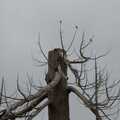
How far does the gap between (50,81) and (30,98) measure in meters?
0.34

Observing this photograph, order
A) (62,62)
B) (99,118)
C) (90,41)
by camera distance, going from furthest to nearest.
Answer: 1. (90,41)
2. (62,62)
3. (99,118)

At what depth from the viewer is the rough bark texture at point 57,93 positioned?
3.81m

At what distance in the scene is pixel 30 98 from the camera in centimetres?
384

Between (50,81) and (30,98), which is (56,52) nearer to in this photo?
(50,81)

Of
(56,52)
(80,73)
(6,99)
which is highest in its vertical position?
(56,52)

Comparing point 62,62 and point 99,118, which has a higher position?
point 62,62

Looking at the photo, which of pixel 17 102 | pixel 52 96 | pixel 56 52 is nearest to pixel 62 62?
pixel 56 52

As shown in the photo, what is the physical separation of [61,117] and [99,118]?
1.44 feet

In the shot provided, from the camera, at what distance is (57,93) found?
3904mm

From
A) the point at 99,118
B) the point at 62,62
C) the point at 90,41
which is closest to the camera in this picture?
the point at 99,118

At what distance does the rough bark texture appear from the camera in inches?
150

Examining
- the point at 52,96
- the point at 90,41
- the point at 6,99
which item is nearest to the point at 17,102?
the point at 6,99

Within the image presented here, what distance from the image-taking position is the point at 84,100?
3838 mm

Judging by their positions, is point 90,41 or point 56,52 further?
point 90,41
